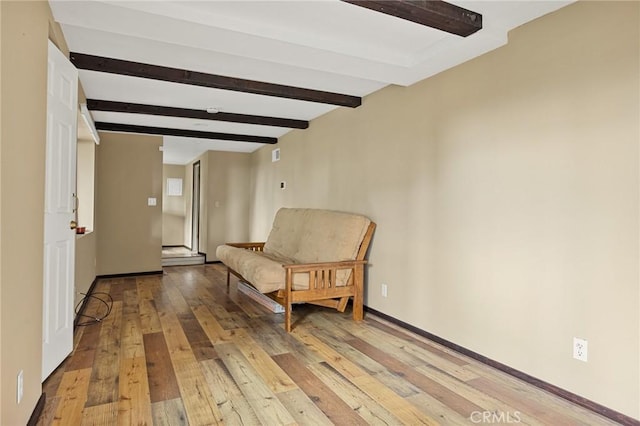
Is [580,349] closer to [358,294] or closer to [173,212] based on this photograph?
[358,294]

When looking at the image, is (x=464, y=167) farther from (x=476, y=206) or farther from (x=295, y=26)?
(x=295, y=26)

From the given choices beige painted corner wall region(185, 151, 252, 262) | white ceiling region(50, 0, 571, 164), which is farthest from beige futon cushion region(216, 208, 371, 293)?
beige painted corner wall region(185, 151, 252, 262)

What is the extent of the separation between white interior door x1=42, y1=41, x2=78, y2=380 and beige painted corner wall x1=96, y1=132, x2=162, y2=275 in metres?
3.02

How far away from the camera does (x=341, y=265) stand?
343cm

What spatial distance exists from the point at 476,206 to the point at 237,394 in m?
1.98

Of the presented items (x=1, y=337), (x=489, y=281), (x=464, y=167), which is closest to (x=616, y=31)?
(x=464, y=167)

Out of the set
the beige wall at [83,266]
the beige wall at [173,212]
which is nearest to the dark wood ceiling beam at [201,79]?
the beige wall at [83,266]

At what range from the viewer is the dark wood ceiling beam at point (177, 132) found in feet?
16.7

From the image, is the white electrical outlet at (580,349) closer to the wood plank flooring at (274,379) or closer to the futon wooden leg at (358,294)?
the wood plank flooring at (274,379)

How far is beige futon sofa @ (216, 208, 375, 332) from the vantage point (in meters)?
3.25

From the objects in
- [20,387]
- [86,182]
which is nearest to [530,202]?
[20,387]

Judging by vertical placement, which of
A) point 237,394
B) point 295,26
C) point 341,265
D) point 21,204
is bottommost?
point 237,394

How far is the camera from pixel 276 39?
2.42 m

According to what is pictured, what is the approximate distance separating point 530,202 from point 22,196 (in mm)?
2655
